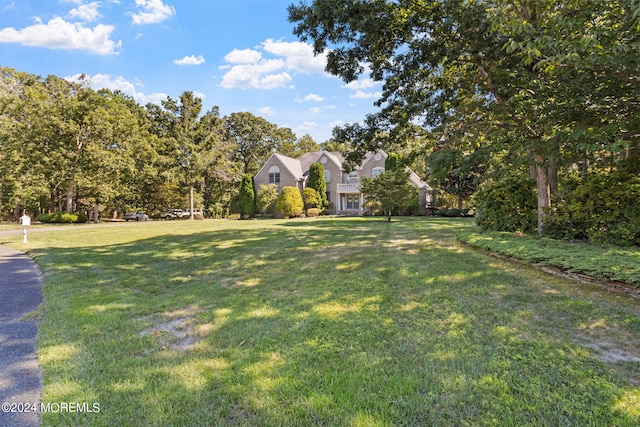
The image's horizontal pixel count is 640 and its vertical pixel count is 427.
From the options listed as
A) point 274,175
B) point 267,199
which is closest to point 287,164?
point 274,175

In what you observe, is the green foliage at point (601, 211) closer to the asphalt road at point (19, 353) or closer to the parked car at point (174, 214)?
the asphalt road at point (19, 353)

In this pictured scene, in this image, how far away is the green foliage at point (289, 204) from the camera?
91.7 ft

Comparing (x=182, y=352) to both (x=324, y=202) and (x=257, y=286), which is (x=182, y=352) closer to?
(x=257, y=286)

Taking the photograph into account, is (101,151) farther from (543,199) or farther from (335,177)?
(543,199)

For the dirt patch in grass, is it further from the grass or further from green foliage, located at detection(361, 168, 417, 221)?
green foliage, located at detection(361, 168, 417, 221)

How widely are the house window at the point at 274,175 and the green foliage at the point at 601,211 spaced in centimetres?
2722

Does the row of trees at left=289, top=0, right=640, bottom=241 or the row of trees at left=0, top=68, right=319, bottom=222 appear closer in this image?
the row of trees at left=289, top=0, right=640, bottom=241

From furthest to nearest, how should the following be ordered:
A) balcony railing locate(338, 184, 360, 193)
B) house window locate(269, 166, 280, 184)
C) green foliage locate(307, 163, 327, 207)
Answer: house window locate(269, 166, 280, 184)
balcony railing locate(338, 184, 360, 193)
green foliage locate(307, 163, 327, 207)

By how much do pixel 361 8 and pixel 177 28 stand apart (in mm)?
8123

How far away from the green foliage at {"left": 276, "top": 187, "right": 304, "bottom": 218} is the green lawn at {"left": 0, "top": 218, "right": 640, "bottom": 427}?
22.0 meters

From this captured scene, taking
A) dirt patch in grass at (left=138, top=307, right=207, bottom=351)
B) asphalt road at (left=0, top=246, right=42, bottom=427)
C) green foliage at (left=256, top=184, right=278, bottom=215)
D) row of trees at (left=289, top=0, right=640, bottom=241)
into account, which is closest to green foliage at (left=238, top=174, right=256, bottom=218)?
green foliage at (left=256, top=184, right=278, bottom=215)

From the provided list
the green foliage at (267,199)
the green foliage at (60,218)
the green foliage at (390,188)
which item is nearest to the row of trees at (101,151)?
the green foliage at (60,218)

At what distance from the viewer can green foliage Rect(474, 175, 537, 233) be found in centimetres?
928

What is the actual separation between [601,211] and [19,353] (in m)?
10.4
